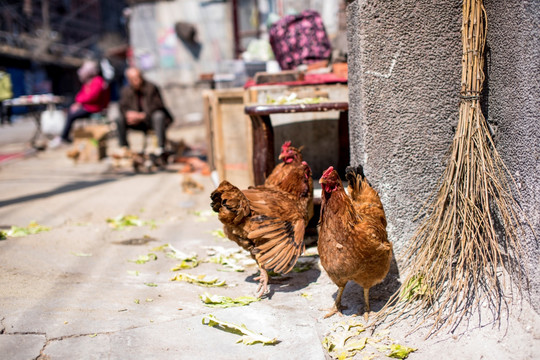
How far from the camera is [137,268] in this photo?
4.21 metres

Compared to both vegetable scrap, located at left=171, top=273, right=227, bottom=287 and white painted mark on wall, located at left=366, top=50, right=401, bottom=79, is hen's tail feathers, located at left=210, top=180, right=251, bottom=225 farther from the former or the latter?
white painted mark on wall, located at left=366, top=50, right=401, bottom=79

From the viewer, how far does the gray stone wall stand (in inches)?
125

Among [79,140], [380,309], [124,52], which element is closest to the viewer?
[380,309]

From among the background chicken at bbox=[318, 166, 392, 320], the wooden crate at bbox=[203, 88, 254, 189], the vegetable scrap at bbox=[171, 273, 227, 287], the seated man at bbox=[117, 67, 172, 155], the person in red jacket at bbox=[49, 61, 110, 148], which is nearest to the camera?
the background chicken at bbox=[318, 166, 392, 320]

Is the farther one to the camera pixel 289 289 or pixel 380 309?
pixel 289 289

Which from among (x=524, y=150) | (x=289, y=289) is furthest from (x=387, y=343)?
(x=524, y=150)

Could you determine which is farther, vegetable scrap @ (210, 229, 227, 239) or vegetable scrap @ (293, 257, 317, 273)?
vegetable scrap @ (210, 229, 227, 239)

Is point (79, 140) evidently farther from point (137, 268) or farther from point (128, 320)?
point (128, 320)

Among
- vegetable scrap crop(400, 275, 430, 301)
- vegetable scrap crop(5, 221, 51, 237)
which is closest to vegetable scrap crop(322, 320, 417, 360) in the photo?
vegetable scrap crop(400, 275, 430, 301)

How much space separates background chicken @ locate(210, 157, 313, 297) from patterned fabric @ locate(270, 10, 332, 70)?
2.88 metres

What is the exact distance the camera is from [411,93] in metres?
3.36

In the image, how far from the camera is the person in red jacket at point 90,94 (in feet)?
36.1

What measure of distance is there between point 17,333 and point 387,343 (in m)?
2.21

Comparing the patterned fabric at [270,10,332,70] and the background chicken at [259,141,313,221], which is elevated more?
the patterned fabric at [270,10,332,70]
